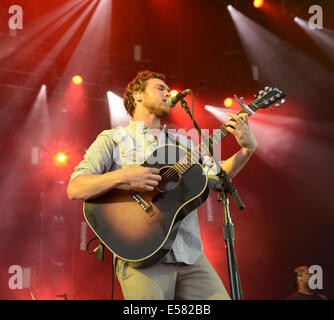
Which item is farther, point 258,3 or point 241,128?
point 258,3

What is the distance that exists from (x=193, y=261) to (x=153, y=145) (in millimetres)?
937

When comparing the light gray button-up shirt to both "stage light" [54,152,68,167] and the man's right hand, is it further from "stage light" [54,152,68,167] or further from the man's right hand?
"stage light" [54,152,68,167]

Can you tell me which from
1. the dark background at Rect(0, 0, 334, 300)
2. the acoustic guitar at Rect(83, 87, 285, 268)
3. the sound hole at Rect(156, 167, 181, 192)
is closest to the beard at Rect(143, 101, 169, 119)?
the acoustic guitar at Rect(83, 87, 285, 268)

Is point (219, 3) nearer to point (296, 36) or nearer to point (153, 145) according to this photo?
point (296, 36)

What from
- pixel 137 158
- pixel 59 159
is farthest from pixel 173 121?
pixel 137 158

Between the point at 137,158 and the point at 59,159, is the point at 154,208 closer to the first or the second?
the point at 137,158

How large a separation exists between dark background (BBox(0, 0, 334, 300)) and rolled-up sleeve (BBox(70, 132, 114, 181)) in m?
4.89

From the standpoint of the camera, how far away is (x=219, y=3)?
812 centimetres

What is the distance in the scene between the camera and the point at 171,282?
229cm

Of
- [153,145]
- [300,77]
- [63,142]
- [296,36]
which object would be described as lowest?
[153,145]

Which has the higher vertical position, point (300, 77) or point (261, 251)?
point (300, 77)

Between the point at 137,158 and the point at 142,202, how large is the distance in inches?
16.2

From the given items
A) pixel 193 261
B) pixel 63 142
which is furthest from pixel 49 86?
pixel 193 261
